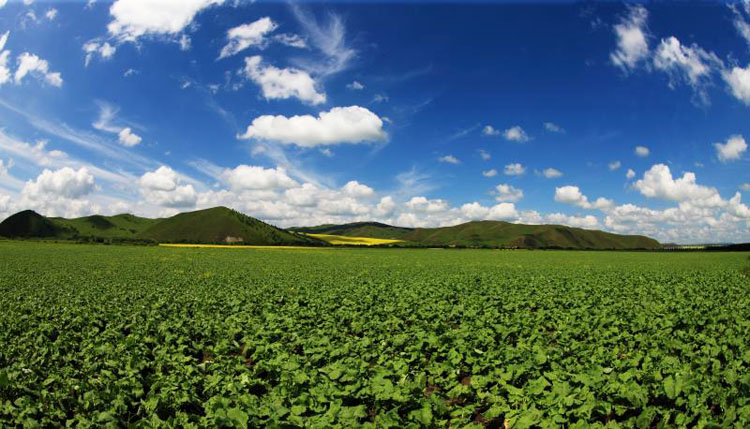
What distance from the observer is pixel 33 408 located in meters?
6.95

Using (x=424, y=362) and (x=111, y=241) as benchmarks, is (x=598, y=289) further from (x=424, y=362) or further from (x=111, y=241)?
(x=111, y=241)

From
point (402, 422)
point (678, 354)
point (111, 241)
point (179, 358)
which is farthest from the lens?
point (111, 241)

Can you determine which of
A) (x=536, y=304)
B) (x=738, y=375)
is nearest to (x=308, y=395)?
(x=738, y=375)

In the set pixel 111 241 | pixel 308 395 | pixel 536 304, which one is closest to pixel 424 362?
pixel 308 395

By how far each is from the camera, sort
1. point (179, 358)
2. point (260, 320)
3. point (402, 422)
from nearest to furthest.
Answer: point (402, 422)
point (179, 358)
point (260, 320)

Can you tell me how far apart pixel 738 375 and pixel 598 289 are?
59.4 ft

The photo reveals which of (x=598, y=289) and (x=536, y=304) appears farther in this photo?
(x=598, y=289)

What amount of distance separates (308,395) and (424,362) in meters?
3.95

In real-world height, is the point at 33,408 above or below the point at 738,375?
below

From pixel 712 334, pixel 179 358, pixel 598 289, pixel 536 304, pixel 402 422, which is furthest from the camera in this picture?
pixel 598 289

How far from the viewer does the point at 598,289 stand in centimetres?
2411

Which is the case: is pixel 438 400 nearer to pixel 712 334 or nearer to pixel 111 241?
pixel 712 334

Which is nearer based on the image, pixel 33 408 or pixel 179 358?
pixel 33 408

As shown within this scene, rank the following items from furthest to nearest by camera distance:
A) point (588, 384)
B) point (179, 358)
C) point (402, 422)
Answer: point (179, 358), point (588, 384), point (402, 422)
